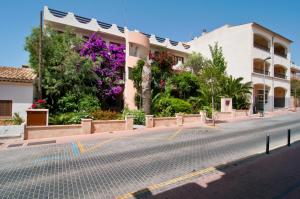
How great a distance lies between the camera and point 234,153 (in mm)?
9203

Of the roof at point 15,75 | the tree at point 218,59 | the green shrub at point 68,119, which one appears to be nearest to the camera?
the green shrub at point 68,119

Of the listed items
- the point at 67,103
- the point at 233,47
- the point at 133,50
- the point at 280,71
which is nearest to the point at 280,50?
the point at 280,71

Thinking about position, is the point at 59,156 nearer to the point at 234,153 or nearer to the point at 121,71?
the point at 234,153

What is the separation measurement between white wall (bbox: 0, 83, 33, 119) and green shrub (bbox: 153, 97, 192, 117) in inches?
505

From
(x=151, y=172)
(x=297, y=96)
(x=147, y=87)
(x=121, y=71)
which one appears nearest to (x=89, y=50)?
(x=121, y=71)

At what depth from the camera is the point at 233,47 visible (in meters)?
34.1

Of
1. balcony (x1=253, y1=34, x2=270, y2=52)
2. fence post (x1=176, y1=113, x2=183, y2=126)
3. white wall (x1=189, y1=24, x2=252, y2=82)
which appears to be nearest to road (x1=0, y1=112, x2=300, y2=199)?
fence post (x1=176, y1=113, x2=183, y2=126)

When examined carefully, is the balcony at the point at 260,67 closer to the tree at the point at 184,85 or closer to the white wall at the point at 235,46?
the white wall at the point at 235,46

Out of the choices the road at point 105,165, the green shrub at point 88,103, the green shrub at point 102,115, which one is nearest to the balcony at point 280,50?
the road at point 105,165

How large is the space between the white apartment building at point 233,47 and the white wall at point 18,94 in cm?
990

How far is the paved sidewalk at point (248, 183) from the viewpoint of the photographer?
16.8ft

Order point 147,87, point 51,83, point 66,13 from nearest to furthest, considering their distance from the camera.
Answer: point 51,83, point 147,87, point 66,13

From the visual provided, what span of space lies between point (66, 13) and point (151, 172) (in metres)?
24.7

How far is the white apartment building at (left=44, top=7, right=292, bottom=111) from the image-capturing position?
25.0 metres
